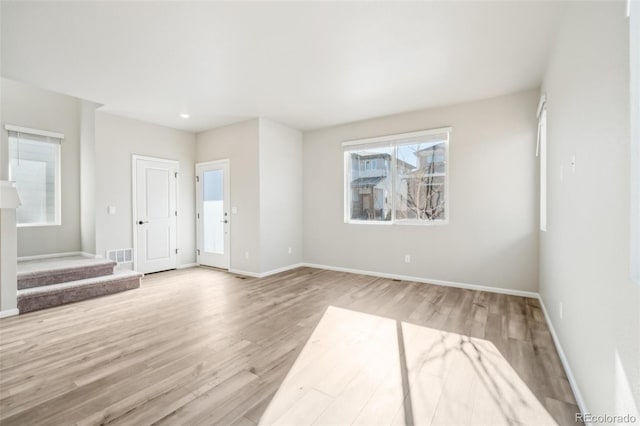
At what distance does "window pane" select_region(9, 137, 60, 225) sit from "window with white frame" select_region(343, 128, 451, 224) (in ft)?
17.4

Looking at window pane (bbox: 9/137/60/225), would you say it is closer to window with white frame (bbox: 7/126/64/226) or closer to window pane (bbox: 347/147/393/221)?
window with white frame (bbox: 7/126/64/226)

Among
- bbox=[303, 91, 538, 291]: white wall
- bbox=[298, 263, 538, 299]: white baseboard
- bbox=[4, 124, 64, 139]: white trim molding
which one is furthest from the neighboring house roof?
bbox=[4, 124, 64, 139]: white trim molding

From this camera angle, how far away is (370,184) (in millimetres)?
5246

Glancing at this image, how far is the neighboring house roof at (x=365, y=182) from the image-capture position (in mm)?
5152

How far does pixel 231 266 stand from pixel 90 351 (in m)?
3.03

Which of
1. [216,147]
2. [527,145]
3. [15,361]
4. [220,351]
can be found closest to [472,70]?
[527,145]

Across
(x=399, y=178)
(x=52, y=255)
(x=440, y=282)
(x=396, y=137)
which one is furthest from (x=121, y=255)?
(x=440, y=282)

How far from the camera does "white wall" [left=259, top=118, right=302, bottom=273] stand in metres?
5.14

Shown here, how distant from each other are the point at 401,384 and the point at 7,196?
14.7ft

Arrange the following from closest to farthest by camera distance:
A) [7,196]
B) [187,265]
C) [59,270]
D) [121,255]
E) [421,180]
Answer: [7,196], [59,270], [421,180], [121,255], [187,265]

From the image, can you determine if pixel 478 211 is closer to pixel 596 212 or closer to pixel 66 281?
pixel 596 212

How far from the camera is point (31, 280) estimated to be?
3789 millimetres

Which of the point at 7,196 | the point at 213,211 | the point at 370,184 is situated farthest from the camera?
the point at 213,211

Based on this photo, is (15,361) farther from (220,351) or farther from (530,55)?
(530,55)
